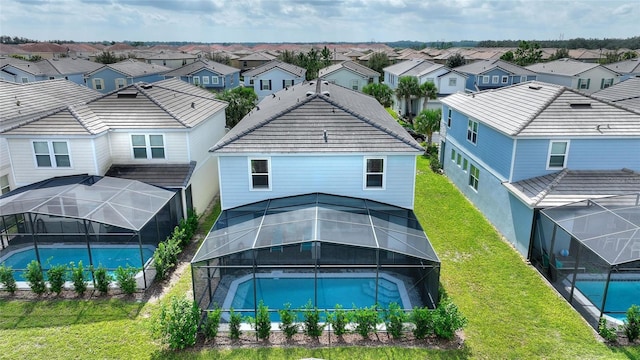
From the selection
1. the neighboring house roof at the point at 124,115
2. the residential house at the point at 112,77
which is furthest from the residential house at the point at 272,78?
the neighboring house roof at the point at 124,115

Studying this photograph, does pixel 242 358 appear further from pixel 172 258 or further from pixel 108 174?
pixel 108 174

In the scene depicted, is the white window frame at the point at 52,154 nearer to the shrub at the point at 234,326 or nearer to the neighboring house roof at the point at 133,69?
the shrub at the point at 234,326

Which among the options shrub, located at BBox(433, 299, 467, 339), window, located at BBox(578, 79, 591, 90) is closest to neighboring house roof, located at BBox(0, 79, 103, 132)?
shrub, located at BBox(433, 299, 467, 339)

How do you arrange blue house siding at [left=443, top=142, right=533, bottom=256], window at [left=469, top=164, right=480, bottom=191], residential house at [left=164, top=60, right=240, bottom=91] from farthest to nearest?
residential house at [left=164, top=60, right=240, bottom=91] < window at [left=469, top=164, right=480, bottom=191] < blue house siding at [left=443, top=142, right=533, bottom=256]

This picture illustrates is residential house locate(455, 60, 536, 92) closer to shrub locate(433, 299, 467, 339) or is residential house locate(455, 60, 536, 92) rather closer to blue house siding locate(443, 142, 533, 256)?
blue house siding locate(443, 142, 533, 256)

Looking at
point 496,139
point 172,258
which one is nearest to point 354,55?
point 496,139

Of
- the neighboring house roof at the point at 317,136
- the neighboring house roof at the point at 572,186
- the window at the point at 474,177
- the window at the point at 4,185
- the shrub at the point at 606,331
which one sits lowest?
the shrub at the point at 606,331
